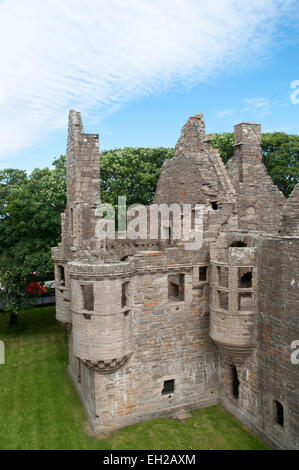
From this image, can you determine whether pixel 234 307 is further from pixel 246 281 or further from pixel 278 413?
pixel 278 413

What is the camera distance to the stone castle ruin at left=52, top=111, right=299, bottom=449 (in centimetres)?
1418

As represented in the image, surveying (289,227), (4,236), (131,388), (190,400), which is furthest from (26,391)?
(289,227)

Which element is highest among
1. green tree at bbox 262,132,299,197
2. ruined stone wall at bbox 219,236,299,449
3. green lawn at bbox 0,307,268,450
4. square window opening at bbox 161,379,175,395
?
green tree at bbox 262,132,299,197

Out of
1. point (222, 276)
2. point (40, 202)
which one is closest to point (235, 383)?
point (222, 276)

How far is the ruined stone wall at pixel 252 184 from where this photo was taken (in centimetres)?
2222

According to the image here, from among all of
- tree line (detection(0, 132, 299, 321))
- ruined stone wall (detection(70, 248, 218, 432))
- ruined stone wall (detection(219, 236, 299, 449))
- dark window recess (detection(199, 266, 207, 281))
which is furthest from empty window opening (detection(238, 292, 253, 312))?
tree line (detection(0, 132, 299, 321))

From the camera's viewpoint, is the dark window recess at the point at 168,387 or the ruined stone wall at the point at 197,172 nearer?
the dark window recess at the point at 168,387

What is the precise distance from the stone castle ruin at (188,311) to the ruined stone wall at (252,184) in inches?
155

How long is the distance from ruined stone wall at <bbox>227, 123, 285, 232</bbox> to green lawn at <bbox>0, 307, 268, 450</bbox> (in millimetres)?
11347

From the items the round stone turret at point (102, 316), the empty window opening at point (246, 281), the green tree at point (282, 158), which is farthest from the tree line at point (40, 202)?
the empty window opening at point (246, 281)

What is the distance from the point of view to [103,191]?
32719mm

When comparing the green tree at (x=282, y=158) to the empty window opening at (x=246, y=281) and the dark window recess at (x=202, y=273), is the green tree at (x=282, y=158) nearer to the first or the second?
the empty window opening at (x=246, y=281)

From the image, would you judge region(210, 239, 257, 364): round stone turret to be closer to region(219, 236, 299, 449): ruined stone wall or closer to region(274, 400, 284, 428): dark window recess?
region(219, 236, 299, 449): ruined stone wall
